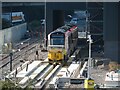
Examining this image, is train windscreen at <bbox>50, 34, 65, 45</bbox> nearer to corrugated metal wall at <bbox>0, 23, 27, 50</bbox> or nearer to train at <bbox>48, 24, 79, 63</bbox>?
train at <bbox>48, 24, 79, 63</bbox>

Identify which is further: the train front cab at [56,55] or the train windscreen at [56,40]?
the train windscreen at [56,40]

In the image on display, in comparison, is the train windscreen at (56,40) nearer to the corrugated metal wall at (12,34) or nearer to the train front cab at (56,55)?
the train front cab at (56,55)

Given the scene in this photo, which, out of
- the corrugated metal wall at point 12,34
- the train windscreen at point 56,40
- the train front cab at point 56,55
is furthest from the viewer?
the corrugated metal wall at point 12,34

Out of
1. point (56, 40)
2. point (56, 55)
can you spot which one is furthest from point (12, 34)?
point (56, 55)

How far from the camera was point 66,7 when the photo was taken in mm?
21750

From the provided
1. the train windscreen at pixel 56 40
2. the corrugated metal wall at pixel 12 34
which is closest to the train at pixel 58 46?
the train windscreen at pixel 56 40

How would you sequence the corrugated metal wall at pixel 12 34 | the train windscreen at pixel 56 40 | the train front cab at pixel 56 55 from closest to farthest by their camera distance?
the train front cab at pixel 56 55 → the train windscreen at pixel 56 40 → the corrugated metal wall at pixel 12 34

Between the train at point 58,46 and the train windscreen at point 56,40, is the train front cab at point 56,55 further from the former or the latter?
the train windscreen at point 56,40

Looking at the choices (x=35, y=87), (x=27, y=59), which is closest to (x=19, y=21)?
(x=27, y=59)

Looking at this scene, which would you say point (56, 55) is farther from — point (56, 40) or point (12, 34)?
point (12, 34)

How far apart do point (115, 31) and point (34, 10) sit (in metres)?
15.5

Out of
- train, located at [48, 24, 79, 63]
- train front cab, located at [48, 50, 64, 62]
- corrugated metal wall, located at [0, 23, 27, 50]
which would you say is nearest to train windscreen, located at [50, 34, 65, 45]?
train, located at [48, 24, 79, 63]

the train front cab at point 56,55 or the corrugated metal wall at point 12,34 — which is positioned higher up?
the corrugated metal wall at point 12,34

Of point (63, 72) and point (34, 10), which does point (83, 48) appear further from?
point (34, 10)
